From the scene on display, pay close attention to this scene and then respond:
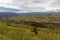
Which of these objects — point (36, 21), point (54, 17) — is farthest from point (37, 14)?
point (54, 17)

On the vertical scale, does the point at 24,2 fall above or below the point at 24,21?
above

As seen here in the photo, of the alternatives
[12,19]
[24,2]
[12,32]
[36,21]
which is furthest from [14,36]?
[24,2]

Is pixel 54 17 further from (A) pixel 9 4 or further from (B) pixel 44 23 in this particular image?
(A) pixel 9 4

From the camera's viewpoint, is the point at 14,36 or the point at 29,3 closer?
the point at 14,36

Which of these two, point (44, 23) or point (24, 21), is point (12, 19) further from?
point (44, 23)

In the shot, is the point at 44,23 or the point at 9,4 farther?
the point at 9,4

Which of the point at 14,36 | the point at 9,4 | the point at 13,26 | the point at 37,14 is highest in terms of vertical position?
the point at 9,4
